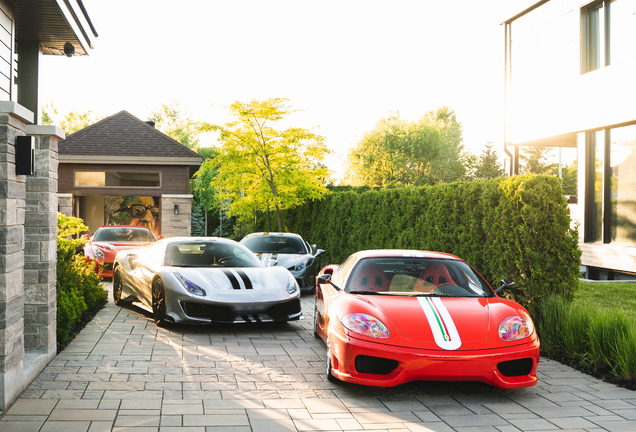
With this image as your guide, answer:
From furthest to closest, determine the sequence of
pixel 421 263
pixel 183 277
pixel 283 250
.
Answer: pixel 283 250
pixel 183 277
pixel 421 263

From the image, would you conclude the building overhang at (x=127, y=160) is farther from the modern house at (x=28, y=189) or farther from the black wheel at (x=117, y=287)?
the modern house at (x=28, y=189)

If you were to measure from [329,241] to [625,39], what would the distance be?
9.50 m

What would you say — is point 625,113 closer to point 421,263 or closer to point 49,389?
point 421,263

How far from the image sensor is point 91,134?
90.6 feet

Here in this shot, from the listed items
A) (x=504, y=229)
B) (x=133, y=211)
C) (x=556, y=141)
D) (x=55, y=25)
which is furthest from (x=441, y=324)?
(x=133, y=211)

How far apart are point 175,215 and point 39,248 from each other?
808 inches

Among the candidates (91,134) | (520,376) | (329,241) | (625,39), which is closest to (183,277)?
(520,376)

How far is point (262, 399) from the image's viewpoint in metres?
4.80

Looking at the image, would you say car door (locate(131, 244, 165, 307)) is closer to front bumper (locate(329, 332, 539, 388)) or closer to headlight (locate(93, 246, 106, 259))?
front bumper (locate(329, 332, 539, 388))

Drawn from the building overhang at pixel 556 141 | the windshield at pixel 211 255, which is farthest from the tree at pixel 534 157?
the windshield at pixel 211 255

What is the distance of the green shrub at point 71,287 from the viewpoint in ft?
22.2

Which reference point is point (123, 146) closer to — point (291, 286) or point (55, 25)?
point (55, 25)

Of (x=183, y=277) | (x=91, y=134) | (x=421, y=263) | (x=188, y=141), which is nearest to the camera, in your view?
(x=421, y=263)

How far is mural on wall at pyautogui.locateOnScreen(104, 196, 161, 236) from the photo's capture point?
28969 mm
